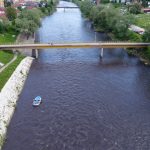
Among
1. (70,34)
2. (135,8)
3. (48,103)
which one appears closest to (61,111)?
(48,103)

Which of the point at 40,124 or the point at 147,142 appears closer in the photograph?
the point at 147,142

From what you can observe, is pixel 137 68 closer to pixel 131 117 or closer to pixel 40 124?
pixel 131 117

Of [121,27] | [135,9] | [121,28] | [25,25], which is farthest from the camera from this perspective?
[135,9]

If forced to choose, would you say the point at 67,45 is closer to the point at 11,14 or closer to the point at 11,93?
the point at 11,93

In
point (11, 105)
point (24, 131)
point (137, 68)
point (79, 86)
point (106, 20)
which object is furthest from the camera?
point (106, 20)

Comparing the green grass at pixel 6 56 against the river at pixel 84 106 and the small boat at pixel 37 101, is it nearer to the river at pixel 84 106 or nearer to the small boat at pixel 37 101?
the river at pixel 84 106

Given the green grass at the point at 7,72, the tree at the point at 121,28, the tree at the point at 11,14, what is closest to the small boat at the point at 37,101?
the green grass at the point at 7,72

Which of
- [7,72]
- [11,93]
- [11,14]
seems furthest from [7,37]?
[11,93]
